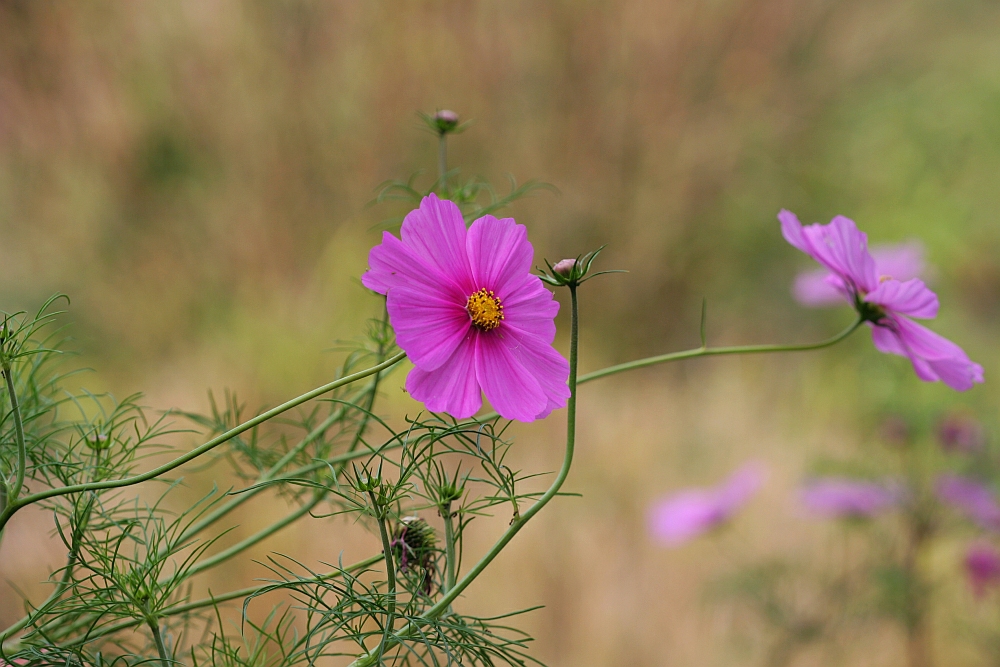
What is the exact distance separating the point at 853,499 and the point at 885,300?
23.3 inches

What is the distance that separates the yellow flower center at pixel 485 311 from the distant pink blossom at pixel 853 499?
704mm

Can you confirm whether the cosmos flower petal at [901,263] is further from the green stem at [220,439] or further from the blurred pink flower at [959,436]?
the green stem at [220,439]

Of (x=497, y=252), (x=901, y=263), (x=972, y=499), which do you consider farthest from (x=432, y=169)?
(x=497, y=252)

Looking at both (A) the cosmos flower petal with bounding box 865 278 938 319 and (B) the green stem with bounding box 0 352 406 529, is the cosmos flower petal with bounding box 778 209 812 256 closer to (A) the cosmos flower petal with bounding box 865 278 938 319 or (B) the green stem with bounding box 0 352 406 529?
(A) the cosmos flower petal with bounding box 865 278 938 319

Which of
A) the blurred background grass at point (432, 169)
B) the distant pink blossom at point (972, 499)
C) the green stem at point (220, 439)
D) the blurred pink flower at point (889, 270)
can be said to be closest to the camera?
the green stem at point (220, 439)

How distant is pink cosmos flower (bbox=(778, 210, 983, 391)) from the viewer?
0.35m

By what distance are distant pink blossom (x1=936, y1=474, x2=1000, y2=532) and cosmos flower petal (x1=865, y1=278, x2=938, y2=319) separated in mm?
511

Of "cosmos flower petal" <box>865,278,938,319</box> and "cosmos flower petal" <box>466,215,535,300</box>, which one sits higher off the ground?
"cosmos flower petal" <box>865,278,938,319</box>

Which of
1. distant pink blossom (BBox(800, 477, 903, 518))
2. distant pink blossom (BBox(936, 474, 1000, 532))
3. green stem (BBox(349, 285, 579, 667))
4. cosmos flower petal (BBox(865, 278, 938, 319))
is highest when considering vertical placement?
distant pink blossom (BBox(800, 477, 903, 518))

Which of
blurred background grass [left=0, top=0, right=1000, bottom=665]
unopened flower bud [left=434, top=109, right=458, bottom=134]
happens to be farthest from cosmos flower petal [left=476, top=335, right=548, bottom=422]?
blurred background grass [left=0, top=0, right=1000, bottom=665]

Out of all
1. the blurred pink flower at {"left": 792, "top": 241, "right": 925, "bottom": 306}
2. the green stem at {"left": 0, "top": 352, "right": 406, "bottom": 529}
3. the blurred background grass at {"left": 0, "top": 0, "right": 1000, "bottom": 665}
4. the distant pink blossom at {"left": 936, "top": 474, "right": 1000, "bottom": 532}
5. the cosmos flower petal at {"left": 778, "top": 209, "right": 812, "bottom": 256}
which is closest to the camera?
the green stem at {"left": 0, "top": 352, "right": 406, "bottom": 529}

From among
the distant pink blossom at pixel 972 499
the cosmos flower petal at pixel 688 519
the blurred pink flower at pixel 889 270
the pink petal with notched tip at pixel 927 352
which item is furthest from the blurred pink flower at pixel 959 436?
the pink petal with notched tip at pixel 927 352

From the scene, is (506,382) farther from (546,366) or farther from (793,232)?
(793,232)

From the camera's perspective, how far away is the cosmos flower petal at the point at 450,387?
0.83 ft
